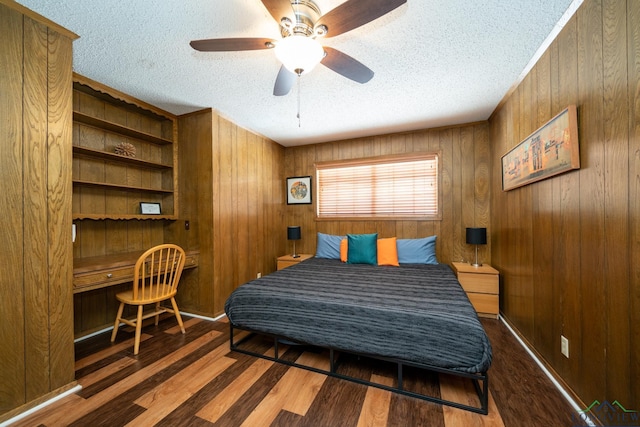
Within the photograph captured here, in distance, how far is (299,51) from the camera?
129 cm

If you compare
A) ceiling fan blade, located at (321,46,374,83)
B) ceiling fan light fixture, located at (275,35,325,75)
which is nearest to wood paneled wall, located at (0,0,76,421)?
ceiling fan light fixture, located at (275,35,325,75)

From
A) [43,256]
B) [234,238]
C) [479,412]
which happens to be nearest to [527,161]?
[479,412]

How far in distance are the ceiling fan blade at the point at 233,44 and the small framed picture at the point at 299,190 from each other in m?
2.67

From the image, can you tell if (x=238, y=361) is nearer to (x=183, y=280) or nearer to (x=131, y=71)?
(x=183, y=280)

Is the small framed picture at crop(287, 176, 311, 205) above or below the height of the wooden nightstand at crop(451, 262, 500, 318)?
above

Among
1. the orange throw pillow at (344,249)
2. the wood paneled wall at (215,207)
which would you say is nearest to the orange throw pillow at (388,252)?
the orange throw pillow at (344,249)

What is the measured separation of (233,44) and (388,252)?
2.59 m

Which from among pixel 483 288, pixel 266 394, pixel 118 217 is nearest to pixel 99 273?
pixel 118 217

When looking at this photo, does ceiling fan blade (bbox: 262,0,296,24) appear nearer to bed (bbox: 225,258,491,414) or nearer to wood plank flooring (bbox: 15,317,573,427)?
bed (bbox: 225,258,491,414)

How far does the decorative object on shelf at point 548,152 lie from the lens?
138cm

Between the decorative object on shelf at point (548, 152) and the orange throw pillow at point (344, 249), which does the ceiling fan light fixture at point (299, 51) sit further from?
the orange throw pillow at point (344, 249)

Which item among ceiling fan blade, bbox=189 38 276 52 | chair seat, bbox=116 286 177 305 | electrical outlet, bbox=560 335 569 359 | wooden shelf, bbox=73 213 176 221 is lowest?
electrical outlet, bbox=560 335 569 359

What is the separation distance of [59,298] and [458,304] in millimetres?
2692

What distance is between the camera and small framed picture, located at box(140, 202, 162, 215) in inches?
109
